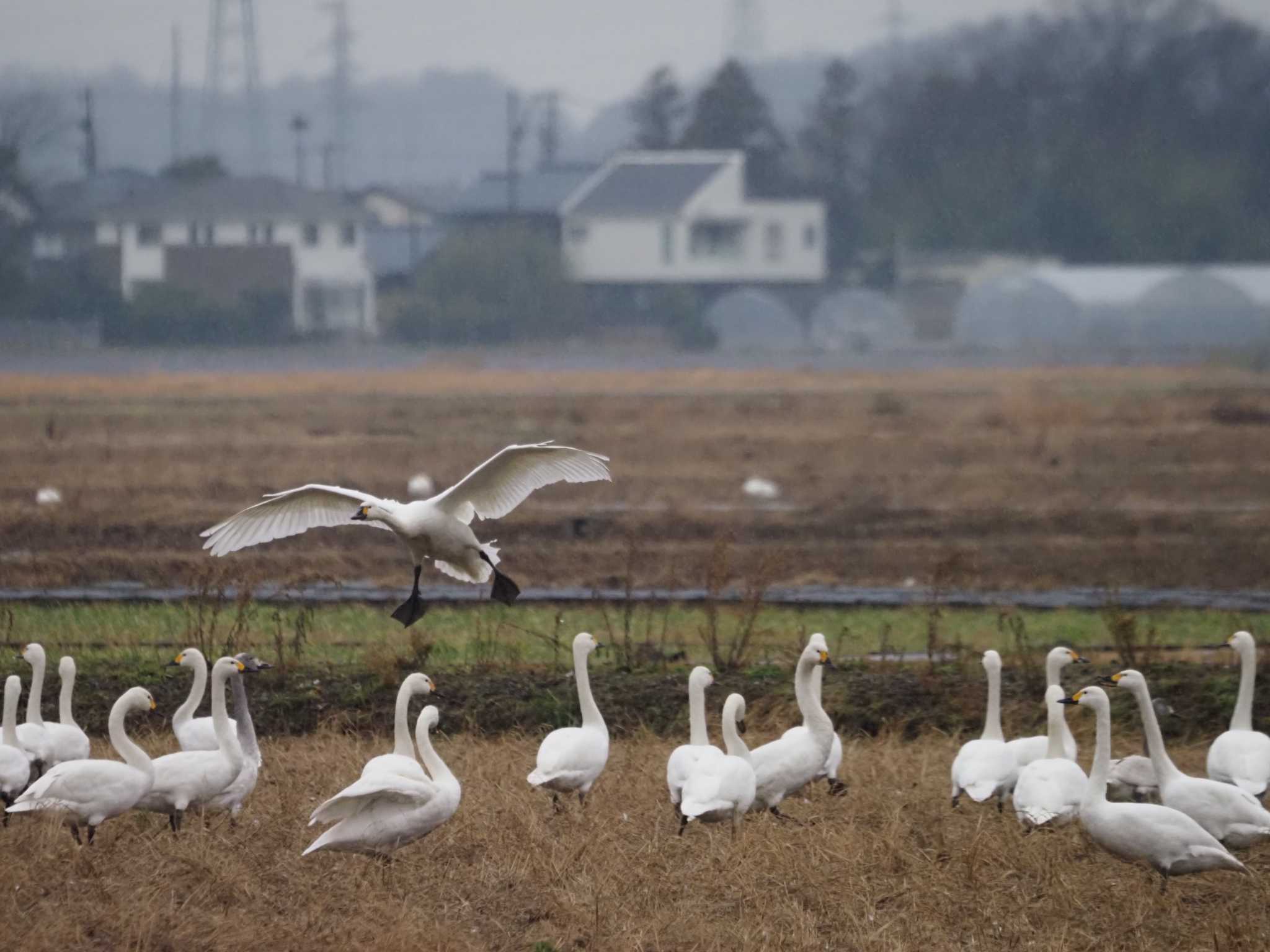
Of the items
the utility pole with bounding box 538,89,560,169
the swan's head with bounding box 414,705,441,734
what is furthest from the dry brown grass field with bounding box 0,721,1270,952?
the utility pole with bounding box 538,89,560,169

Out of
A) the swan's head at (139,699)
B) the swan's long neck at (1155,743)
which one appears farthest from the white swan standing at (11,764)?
the swan's long neck at (1155,743)

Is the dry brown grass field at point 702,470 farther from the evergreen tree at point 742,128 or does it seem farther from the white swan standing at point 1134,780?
the evergreen tree at point 742,128

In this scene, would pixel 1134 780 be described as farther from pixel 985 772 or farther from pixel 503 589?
pixel 503 589

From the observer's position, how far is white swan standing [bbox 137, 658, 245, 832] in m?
9.09

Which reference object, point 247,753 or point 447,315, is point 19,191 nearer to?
point 447,315

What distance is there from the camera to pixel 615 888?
27.5 ft

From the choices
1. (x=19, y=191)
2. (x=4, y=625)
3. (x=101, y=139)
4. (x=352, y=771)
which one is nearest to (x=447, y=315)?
(x=19, y=191)

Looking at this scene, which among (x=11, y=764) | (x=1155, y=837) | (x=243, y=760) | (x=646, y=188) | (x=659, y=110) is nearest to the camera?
(x=1155, y=837)

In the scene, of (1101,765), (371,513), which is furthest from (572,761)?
(1101,765)

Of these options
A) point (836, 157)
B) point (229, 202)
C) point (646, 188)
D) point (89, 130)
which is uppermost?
point (89, 130)

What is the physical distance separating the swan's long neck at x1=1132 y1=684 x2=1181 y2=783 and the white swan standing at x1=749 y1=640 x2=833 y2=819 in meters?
1.54

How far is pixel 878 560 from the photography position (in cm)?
1917

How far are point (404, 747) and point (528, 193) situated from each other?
62285 millimetres

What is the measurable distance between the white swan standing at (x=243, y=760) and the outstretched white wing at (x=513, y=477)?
2.34 m
